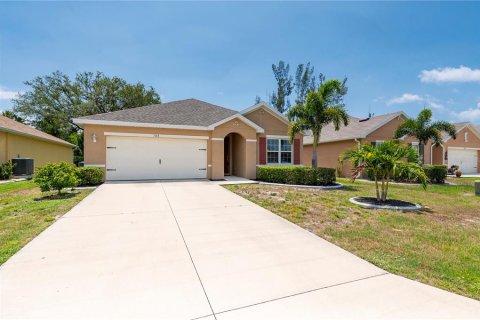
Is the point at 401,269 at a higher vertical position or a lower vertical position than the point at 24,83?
lower

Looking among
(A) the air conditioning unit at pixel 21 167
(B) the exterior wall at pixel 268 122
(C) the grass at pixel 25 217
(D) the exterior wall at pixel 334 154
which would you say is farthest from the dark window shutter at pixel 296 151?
(A) the air conditioning unit at pixel 21 167

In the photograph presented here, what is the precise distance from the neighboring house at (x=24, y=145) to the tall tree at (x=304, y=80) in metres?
31.5

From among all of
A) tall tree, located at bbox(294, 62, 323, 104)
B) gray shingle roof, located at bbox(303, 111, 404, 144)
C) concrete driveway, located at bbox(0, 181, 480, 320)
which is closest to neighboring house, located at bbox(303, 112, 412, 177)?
gray shingle roof, located at bbox(303, 111, 404, 144)

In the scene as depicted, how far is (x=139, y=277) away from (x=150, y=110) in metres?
13.3

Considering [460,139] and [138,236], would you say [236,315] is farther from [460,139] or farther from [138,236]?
[460,139]

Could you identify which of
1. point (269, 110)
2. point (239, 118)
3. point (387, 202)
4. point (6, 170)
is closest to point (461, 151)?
point (269, 110)

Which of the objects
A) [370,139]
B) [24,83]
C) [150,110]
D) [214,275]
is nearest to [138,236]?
[214,275]

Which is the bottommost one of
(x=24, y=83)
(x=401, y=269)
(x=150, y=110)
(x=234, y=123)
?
(x=401, y=269)

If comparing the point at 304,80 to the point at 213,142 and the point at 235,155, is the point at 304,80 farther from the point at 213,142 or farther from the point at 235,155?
the point at 213,142

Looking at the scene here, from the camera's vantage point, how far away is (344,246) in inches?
171

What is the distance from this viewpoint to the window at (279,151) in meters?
15.8

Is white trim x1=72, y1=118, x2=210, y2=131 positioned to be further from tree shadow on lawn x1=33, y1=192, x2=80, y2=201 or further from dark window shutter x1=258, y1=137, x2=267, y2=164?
tree shadow on lawn x1=33, y1=192, x2=80, y2=201

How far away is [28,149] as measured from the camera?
17766mm

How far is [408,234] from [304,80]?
3463 cm
